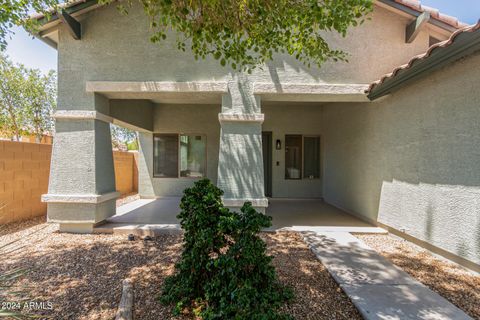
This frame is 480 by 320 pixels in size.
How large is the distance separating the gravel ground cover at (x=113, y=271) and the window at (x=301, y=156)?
4.40 meters

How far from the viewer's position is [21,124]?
45.3ft

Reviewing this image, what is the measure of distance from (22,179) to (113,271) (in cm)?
459

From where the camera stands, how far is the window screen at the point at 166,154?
30.0ft

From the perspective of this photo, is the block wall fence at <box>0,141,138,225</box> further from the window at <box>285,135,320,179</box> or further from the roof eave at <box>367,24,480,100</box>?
the roof eave at <box>367,24,480,100</box>

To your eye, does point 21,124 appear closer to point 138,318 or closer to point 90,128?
A: point 90,128

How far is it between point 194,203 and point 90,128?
3734 mm

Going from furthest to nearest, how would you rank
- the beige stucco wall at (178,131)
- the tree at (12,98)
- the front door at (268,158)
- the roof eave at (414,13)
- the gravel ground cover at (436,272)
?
the tree at (12,98) < the front door at (268,158) < the beige stucco wall at (178,131) < the roof eave at (414,13) < the gravel ground cover at (436,272)

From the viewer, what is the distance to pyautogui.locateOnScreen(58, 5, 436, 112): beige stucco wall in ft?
16.5

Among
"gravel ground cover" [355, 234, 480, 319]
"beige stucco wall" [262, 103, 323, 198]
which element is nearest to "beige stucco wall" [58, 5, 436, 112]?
"gravel ground cover" [355, 234, 480, 319]

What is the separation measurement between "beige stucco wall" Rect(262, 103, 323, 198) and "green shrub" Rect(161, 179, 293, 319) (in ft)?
21.1

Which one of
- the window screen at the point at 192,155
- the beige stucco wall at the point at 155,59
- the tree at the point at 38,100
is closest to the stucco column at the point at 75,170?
the beige stucco wall at the point at 155,59

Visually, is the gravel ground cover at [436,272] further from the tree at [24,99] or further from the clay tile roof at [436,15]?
the tree at [24,99]

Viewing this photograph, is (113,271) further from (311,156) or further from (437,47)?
(311,156)

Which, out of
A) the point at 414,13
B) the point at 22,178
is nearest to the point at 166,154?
the point at 22,178
